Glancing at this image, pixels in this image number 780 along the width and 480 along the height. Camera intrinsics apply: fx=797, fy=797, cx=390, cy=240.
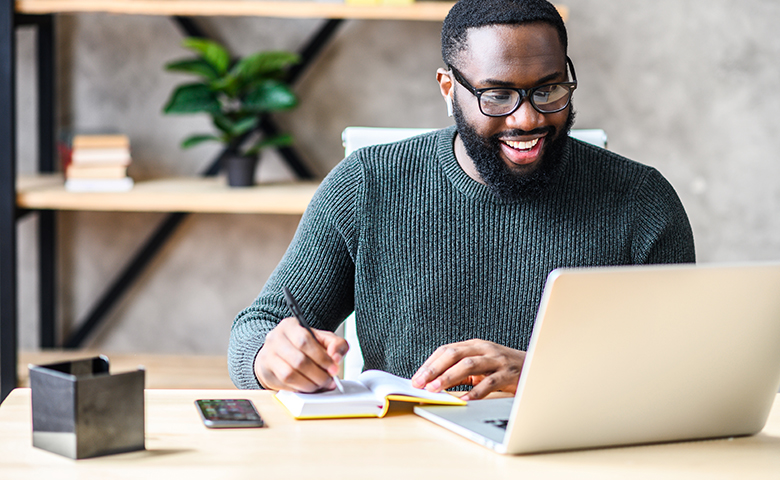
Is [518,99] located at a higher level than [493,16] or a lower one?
lower

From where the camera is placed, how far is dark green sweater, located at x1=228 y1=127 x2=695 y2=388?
1229 millimetres

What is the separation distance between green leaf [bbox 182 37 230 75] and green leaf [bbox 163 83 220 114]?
0.06 m

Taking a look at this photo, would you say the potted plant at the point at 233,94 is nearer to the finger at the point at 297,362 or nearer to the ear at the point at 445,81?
the ear at the point at 445,81

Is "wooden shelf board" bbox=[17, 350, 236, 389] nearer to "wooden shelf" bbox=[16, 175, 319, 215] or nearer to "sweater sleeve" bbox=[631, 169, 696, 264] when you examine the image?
"wooden shelf" bbox=[16, 175, 319, 215]

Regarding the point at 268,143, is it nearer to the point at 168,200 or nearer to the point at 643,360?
the point at 168,200

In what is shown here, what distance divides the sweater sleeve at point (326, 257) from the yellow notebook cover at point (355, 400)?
28cm

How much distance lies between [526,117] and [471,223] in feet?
0.65

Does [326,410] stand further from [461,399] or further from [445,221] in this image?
[445,221]

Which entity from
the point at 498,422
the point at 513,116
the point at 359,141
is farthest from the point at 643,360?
the point at 359,141

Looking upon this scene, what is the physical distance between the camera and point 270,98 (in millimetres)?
1986

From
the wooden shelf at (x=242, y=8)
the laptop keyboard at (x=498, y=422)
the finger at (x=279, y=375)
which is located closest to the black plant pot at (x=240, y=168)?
the wooden shelf at (x=242, y=8)

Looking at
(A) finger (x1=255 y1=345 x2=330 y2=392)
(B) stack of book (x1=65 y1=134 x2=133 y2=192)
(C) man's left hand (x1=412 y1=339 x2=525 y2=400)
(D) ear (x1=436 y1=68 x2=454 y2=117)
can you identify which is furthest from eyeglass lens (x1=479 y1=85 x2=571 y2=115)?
(B) stack of book (x1=65 y1=134 x2=133 y2=192)

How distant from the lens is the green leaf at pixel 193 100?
1.93m

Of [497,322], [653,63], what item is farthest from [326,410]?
[653,63]
